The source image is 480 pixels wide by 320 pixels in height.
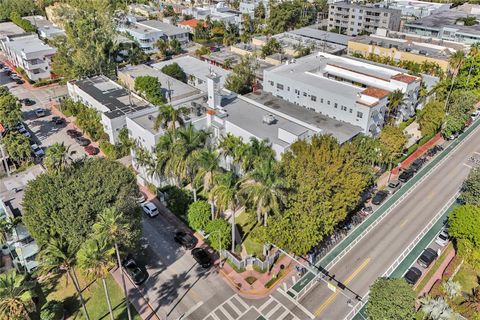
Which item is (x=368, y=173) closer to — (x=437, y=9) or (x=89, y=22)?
(x=89, y=22)

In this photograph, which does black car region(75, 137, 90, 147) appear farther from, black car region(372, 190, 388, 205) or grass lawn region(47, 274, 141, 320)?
black car region(372, 190, 388, 205)

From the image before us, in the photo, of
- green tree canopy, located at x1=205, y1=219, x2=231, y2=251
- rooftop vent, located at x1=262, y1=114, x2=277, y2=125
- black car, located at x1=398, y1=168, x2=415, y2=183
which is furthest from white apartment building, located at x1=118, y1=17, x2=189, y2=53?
green tree canopy, located at x1=205, y1=219, x2=231, y2=251

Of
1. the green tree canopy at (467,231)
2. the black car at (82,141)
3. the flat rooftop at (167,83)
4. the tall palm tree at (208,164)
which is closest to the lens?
the green tree canopy at (467,231)

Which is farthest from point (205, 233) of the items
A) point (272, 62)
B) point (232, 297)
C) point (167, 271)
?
point (272, 62)

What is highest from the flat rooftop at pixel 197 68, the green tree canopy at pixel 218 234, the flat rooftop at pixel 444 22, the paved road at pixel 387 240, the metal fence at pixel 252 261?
the flat rooftop at pixel 444 22

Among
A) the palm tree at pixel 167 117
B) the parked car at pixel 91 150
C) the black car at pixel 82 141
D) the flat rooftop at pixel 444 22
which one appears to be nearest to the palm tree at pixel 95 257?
the palm tree at pixel 167 117

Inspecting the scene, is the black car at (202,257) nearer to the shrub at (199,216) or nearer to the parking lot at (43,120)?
the shrub at (199,216)
